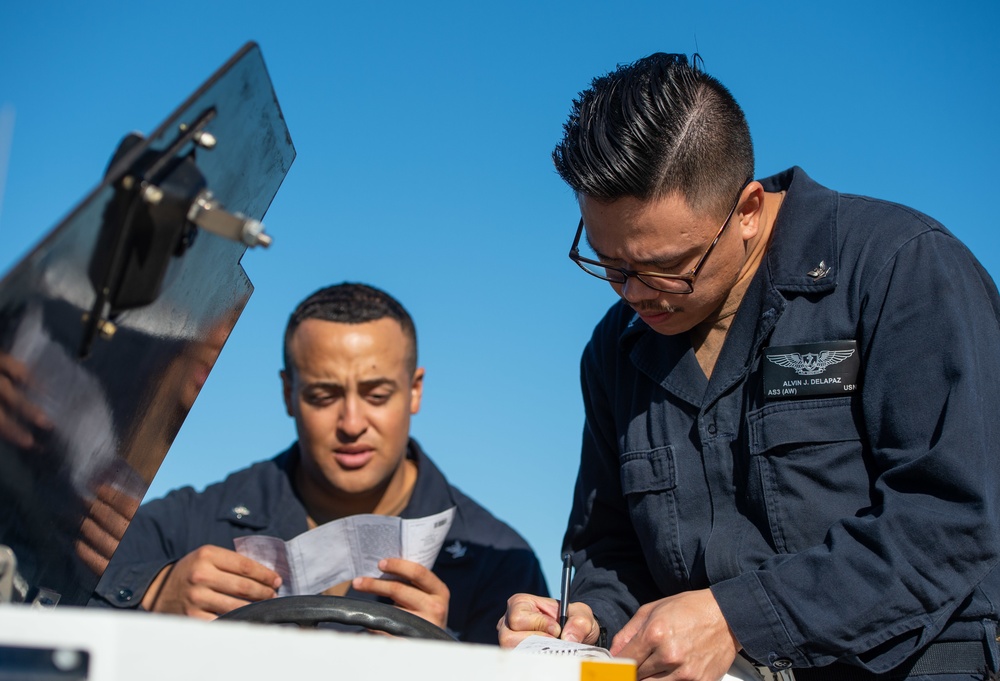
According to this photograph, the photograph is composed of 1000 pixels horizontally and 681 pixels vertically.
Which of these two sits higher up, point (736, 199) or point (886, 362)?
point (736, 199)

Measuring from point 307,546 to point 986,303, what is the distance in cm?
226

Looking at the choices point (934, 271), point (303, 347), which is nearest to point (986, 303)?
point (934, 271)

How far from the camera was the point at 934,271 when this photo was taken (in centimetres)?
213

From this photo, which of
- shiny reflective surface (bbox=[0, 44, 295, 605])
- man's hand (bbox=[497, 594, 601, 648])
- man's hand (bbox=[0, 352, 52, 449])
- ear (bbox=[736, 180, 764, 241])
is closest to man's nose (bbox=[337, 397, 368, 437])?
man's hand (bbox=[497, 594, 601, 648])

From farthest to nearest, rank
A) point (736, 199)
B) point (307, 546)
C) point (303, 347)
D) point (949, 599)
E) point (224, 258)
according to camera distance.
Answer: point (303, 347), point (307, 546), point (736, 199), point (949, 599), point (224, 258)

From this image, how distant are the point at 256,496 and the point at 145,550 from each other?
19.6 inches

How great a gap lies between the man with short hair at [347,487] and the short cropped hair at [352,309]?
0.04 feet

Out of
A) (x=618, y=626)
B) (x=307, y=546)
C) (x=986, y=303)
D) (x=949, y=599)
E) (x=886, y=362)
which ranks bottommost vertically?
(x=307, y=546)

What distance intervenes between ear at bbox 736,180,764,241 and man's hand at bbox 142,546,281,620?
202 cm

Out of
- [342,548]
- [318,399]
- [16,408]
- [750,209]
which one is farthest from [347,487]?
[16,408]

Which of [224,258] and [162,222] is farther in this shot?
[224,258]

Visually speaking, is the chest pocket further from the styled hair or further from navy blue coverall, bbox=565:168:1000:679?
the styled hair

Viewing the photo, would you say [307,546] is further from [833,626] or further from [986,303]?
[986,303]

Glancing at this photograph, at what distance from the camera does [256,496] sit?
4.43 m
